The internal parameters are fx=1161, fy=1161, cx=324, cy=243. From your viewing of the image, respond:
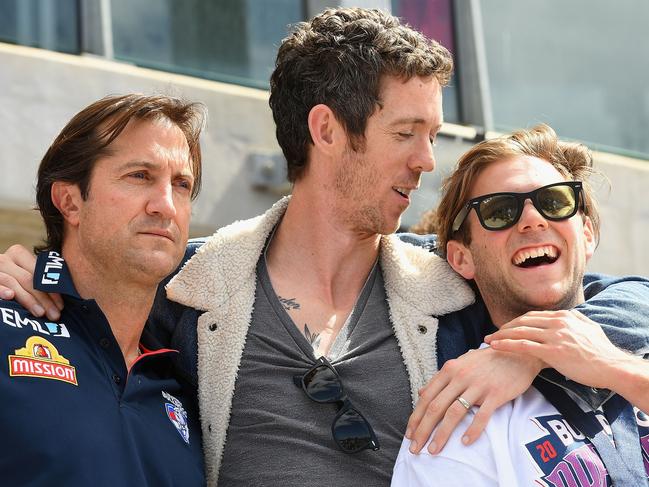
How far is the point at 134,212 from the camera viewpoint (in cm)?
312

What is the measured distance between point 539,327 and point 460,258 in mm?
557

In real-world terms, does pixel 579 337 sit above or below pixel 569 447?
above

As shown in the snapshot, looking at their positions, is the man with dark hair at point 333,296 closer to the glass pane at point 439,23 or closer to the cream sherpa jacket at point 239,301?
the cream sherpa jacket at point 239,301

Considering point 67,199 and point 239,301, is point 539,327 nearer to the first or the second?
point 239,301

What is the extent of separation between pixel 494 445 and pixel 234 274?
0.97 metres

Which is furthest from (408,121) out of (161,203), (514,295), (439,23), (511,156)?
(439,23)

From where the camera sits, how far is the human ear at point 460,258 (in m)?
3.31

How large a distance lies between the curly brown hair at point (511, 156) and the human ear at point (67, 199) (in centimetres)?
106

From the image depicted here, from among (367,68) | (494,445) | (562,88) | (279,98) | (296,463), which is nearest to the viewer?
(494,445)

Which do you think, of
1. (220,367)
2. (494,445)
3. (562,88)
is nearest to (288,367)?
(220,367)

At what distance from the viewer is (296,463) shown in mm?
2988

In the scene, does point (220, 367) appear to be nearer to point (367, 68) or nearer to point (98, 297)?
point (98, 297)

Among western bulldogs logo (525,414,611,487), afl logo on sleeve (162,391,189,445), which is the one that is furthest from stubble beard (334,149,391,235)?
western bulldogs logo (525,414,611,487)

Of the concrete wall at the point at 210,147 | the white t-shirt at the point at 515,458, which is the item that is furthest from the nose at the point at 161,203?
the concrete wall at the point at 210,147
